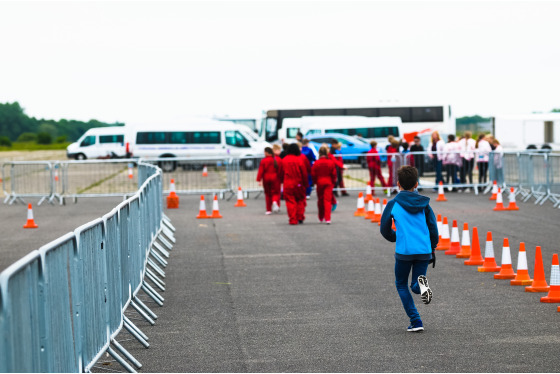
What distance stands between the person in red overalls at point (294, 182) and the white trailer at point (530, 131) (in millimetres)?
42857

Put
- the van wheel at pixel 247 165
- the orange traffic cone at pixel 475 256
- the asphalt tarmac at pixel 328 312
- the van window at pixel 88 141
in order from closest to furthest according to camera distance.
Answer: the asphalt tarmac at pixel 328 312
the orange traffic cone at pixel 475 256
the van wheel at pixel 247 165
the van window at pixel 88 141

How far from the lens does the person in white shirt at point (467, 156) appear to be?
29.4 metres

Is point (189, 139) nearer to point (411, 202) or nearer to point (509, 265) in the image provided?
point (509, 265)

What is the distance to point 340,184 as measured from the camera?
29406 mm

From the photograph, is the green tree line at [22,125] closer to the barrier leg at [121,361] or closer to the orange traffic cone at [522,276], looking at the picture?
the orange traffic cone at [522,276]

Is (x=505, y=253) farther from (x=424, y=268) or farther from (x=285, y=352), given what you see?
(x=285, y=352)

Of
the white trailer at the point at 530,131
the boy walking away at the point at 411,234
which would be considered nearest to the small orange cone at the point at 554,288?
the boy walking away at the point at 411,234

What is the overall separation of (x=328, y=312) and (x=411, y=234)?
1643 millimetres

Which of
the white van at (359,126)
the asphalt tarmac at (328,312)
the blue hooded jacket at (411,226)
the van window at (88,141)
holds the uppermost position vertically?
the white van at (359,126)

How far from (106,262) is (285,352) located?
1.68 m

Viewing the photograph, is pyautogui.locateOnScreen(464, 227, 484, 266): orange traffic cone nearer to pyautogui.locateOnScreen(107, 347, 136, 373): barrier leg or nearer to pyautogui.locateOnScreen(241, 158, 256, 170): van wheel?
pyautogui.locateOnScreen(107, 347, 136, 373): barrier leg

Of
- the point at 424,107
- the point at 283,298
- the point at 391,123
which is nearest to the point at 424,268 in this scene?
the point at 283,298

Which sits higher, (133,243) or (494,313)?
(133,243)

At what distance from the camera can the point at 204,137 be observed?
52.0 metres
